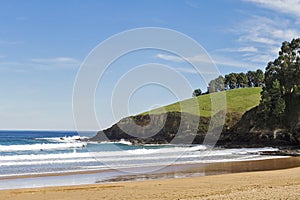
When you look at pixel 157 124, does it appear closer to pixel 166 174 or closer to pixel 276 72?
pixel 276 72

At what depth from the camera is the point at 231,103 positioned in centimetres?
9775

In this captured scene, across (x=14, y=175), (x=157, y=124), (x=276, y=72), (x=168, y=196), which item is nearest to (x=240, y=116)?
(x=276, y=72)

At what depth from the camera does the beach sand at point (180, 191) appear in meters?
15.6

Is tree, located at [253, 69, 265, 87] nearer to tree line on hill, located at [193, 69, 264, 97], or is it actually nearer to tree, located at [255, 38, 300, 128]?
tree line on hill, located at [193, 69, 264, 97]

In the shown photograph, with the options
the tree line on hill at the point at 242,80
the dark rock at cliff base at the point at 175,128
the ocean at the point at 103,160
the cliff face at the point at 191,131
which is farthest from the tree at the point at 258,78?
the ocean at the point at 103,160

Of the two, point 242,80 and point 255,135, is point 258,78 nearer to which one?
point 242,80

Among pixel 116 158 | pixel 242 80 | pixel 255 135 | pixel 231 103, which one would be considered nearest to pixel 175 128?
pixel 231 103

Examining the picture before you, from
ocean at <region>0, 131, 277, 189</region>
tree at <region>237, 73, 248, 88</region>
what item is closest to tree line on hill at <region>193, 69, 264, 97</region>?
tree at <region>237, 73, 248, 88</region>

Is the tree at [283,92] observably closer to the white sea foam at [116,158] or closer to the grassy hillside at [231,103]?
the grassy hillside at [231,103]

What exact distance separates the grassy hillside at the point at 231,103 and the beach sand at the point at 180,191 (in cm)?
6996

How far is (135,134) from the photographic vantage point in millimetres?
96250

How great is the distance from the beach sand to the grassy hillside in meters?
70.0

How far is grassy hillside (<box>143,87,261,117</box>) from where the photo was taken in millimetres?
93412

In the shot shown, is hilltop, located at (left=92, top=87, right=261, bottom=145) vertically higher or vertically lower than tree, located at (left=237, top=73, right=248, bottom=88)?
lower
